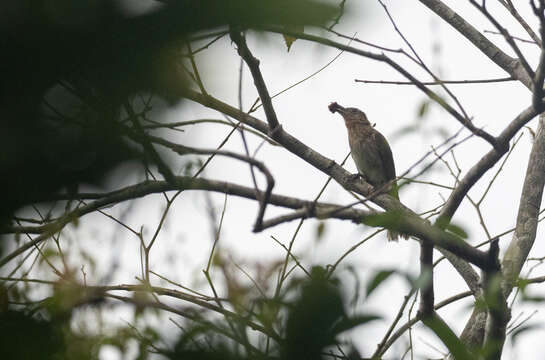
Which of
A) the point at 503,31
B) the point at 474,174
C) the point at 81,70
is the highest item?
the point at 503,31

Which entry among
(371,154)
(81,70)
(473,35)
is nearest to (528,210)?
(473,35)

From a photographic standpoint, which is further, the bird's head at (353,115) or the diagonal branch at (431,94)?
the bird's head at (353,115)

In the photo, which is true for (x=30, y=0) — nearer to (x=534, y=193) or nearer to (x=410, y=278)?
(x=410, y=278)

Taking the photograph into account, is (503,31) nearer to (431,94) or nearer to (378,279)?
(431,94)

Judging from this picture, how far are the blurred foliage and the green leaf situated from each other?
49 cm

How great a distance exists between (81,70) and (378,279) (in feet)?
2.00

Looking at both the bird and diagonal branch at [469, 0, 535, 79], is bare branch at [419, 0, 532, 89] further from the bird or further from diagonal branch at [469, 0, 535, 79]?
the bird

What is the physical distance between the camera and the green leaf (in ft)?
3.53

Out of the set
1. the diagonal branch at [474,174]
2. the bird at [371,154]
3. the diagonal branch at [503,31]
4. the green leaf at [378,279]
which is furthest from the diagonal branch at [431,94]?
the bird at [371,154]

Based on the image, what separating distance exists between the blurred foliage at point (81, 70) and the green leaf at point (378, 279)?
0.49m

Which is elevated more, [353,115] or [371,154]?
[353,115]

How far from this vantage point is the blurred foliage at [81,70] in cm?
69

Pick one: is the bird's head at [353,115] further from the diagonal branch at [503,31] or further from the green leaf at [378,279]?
the green leaf at [378,279]

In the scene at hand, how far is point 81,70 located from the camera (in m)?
0.74
